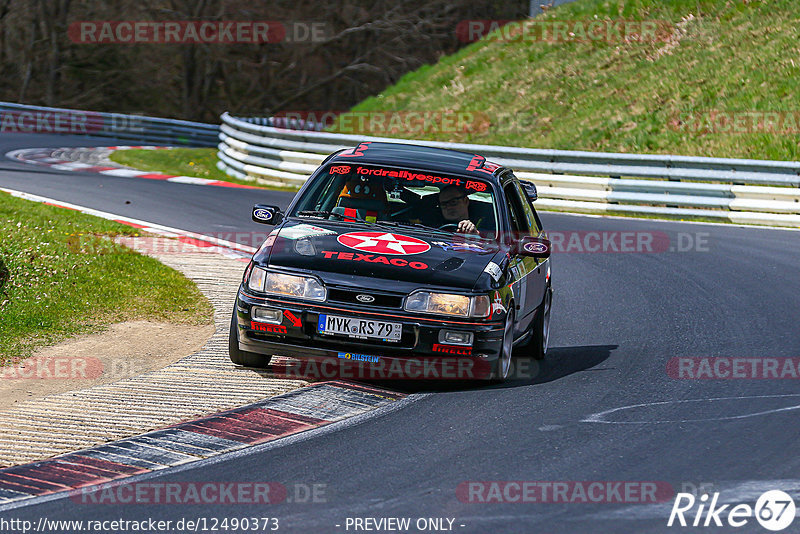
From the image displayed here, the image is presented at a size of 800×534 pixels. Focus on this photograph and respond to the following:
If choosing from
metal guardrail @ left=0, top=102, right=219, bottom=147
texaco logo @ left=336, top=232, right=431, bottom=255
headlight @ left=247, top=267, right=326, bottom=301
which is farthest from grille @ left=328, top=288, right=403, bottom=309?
metal guardrail @ left=0, top=102, right=219, bottom=147

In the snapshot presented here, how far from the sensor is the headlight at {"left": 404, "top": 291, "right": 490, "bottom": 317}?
24.2ft

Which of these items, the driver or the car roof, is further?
the car roof

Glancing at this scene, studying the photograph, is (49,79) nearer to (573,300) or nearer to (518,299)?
(573,300)

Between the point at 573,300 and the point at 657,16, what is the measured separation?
64.4 ft

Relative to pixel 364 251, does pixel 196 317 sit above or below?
below

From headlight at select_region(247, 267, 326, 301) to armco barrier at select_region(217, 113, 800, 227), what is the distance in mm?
12463

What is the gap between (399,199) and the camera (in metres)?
8.59

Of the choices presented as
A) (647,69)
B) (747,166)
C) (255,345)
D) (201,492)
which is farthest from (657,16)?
(201,492)

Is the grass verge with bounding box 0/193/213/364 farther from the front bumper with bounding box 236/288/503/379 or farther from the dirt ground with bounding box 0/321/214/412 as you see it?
the front bumper with bounding box 236/288/503/379

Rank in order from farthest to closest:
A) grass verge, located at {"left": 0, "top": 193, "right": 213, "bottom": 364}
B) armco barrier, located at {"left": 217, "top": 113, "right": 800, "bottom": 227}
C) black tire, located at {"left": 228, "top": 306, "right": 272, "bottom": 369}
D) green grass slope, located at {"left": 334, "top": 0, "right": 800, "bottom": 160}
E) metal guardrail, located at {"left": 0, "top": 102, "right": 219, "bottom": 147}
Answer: metal guardrail, located at {"left": 0, "top": 102, "right": 219, "bottom": 147}, green grass slope, located at {"left": 334, "top": 0, "right": 800, "bottom": 160}, armco barrier, located at {"left": 217, "top": 113, "right": 800, "bottom": 227}, grass verge, located at {"left": 0, "top": 193, "right": 213, "bottom": 364}, black tire, located at {"left": 228, "top": 306, "right": 272, "bottom": 369}

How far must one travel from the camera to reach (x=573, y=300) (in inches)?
466

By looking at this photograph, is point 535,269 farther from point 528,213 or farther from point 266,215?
point 266,215

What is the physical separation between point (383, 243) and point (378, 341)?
0.78 meters

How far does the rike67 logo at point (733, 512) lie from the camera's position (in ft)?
16.9
